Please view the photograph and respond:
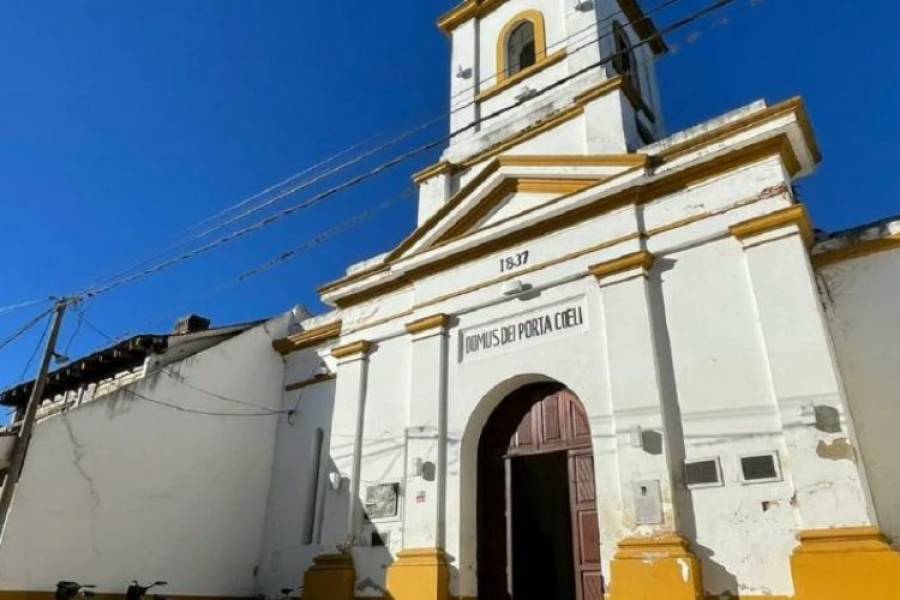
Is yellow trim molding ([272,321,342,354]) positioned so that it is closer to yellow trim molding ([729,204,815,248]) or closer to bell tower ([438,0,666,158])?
bell tower ([438,0,666,158])

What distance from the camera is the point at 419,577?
863 cm

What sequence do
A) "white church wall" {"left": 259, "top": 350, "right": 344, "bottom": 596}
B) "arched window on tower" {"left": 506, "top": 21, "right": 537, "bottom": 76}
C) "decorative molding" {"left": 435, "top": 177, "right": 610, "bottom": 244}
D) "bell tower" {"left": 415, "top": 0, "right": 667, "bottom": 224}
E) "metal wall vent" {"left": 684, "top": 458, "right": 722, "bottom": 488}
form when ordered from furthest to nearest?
1. "arched window on tower" {"left": 506, "top": 21, "right": 537, "bottom": 76}
2. "white church wall" {"left": 259, "top": 350, "right": 344, "bottom": 596}
3. "bell tower" {"left": 415, "top": 0, "right": 667, "bottom": 224}
4. "decorative molding" {"left": 435, "top": 177, "right": 610, "bottom": 244}
5. "metal wall vent" {"left": 684, "top": 458, "right": 722, "bottom": 488}

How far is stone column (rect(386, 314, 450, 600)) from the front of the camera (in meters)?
8.64

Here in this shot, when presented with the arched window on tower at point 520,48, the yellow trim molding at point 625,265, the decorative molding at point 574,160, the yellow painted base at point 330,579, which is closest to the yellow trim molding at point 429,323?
the yellow trim molding at point 625,265

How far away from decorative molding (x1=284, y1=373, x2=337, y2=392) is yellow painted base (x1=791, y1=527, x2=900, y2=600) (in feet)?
26.4

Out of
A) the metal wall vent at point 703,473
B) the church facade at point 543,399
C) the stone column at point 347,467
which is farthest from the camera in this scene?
the stone column at point 347,467

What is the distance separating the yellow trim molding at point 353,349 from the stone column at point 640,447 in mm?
4317

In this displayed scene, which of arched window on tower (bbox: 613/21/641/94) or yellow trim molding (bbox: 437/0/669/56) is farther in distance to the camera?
yellow trim molding (bbox: 437/0/669/56)

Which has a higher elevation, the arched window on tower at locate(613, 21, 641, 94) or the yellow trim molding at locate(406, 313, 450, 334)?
the arched window on tower at locate(613, 21, 641, 94)

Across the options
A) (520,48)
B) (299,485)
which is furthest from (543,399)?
(520,48)

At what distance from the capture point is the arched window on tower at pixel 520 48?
1304 cm

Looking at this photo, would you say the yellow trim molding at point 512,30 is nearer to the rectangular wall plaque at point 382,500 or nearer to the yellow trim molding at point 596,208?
the yellow trim molding at point 596,208

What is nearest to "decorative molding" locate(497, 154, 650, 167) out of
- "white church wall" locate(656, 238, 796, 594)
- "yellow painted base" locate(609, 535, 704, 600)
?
"white church wall" locate(656, 238, 796, 594)

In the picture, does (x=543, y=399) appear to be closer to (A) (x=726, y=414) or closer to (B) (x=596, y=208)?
(A) (x=726, y=414)
